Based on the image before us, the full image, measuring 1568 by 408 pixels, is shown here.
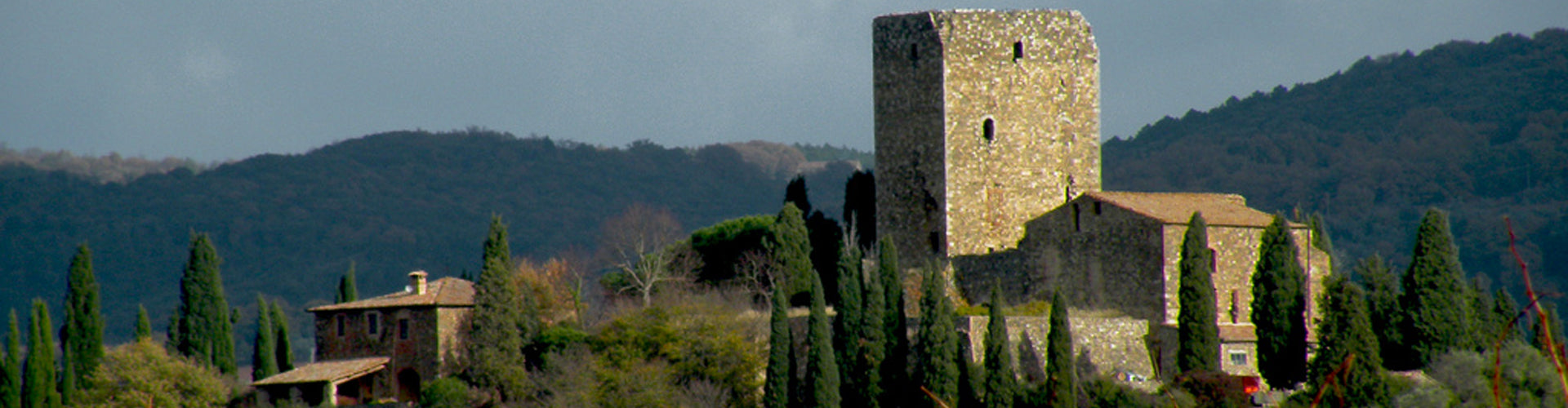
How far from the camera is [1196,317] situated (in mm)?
35906

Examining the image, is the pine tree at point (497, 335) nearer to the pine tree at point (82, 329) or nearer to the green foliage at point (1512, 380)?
the pine tree at point (82, 329)

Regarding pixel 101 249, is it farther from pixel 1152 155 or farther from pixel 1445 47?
pixel 1445 47

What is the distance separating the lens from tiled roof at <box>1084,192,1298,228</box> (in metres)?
39.2

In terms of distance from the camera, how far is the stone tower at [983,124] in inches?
1692

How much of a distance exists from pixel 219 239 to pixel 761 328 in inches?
3595

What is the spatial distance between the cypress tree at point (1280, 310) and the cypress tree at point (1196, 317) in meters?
0.87

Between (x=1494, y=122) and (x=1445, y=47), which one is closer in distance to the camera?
(x=1494, y=122)

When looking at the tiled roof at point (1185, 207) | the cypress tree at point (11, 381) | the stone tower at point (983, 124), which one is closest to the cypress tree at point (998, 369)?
the tiled roof at point (1185, 207)

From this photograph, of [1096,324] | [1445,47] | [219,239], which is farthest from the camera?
[219,239]

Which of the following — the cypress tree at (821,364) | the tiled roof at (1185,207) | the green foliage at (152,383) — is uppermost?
the tiled roof at (1185,207)

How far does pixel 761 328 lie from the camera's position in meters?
43.7

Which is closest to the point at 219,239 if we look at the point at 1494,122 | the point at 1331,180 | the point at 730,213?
the point at 730,213

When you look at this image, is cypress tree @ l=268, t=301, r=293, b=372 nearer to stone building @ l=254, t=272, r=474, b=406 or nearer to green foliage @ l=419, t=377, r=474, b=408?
stone building @ l=254, t=272, r=474, b=406

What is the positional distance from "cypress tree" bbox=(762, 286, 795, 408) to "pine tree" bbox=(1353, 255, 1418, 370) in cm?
1119
